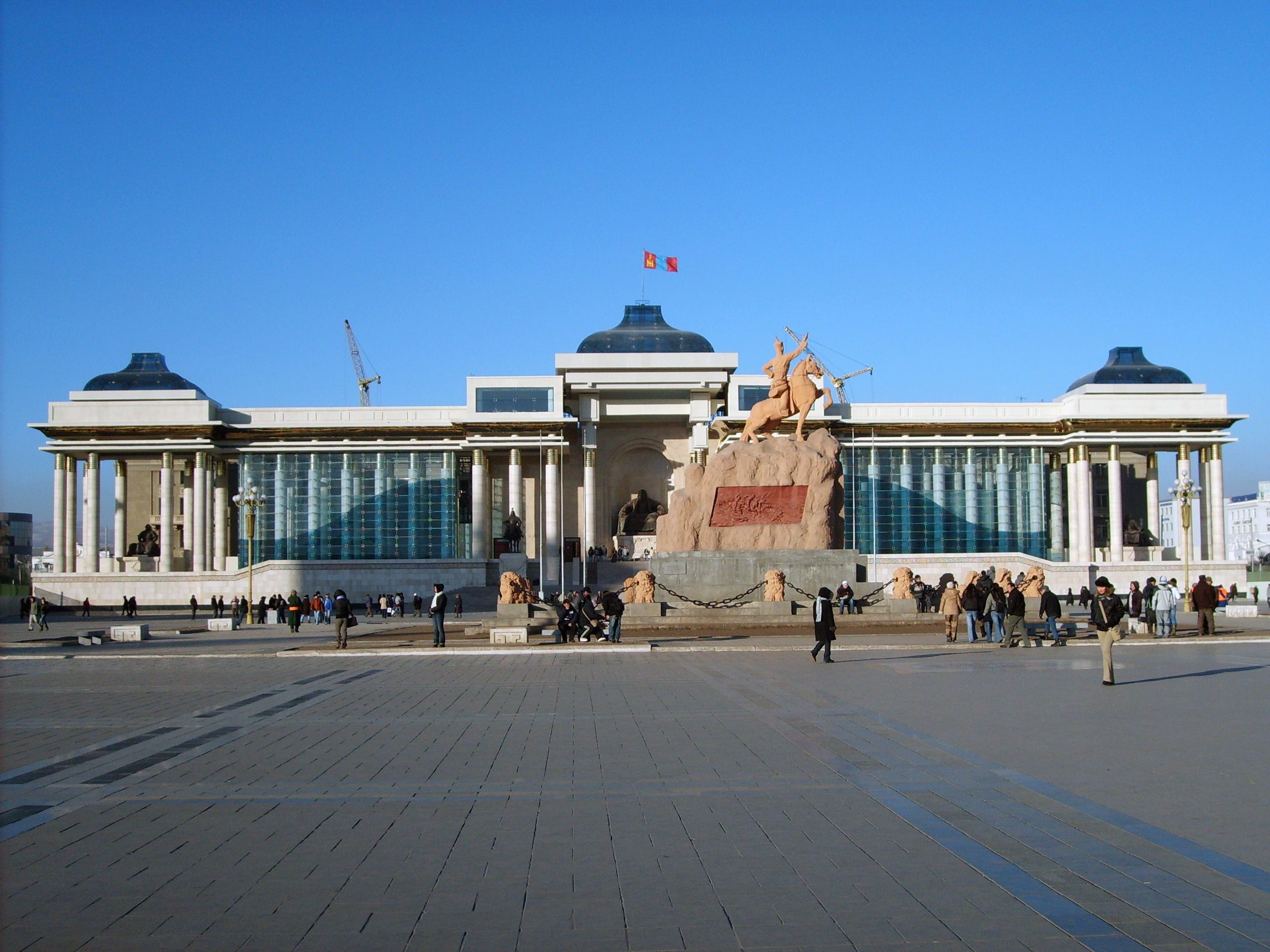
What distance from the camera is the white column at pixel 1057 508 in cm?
6981

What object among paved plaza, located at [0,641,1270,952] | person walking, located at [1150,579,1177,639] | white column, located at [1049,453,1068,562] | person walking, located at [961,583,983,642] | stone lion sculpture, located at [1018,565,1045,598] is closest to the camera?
paved plaza, located at [0,641,1270,952]

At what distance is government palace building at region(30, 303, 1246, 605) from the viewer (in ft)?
220

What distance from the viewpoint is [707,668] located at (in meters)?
19.6

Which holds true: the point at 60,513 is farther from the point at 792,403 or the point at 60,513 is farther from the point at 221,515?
the point at 792,403

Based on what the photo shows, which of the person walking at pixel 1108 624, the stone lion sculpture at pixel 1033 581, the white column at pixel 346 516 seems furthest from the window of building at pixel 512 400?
A: the person walking at pixel 1108 624

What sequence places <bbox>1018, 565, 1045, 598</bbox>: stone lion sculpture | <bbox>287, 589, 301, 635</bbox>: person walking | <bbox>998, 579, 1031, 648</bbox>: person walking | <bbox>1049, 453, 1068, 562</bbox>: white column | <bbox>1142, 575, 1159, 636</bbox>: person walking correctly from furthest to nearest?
<bbox>1049, 453, 1068, 562</bbox>: white column < <bbox>287, 589, 301, 635</bbox>: person walking < <bbox>1018, 565, 1045, 598</bbox>: stone lion sculpture < <bbox>1142, 575, 1159, 636</bbox>: person walking < <bbox>998, 579, 1031, 648</bbox>: person walking

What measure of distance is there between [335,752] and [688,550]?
85.0ft

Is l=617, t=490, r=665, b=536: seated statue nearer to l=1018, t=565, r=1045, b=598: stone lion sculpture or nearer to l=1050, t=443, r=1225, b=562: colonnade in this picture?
l=1050, t=443, r=1225, b=562: colonnade

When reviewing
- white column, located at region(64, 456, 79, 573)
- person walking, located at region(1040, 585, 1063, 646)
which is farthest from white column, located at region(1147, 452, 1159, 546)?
white column, located at region(64, 456, 79, 573)

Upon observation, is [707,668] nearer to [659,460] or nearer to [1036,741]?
[1036,741]

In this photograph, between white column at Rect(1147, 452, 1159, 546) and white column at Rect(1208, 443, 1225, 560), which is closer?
white column at Rect(1208, 443, 1225, 560)

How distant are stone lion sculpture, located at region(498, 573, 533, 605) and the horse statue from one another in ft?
29.7

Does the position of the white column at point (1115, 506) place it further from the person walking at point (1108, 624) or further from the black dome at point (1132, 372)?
the person walking at point (1108, 624)

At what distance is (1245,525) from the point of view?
146 meters
